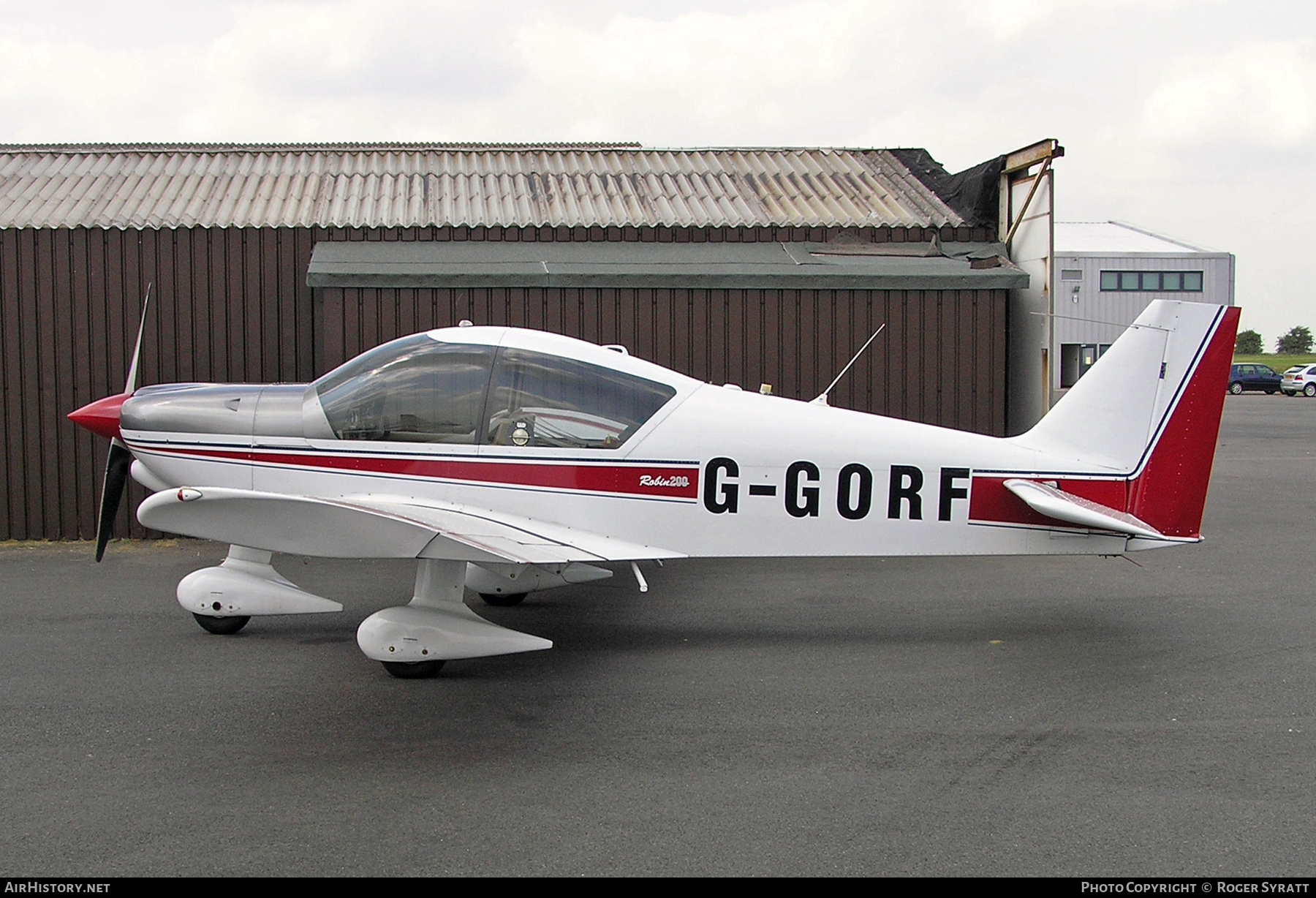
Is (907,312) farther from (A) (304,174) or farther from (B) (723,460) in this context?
(A) (304,174)

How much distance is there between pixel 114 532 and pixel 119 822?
7.37 m

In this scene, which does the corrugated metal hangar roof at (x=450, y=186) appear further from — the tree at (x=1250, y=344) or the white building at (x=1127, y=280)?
the tree at (x=1250, y=344)

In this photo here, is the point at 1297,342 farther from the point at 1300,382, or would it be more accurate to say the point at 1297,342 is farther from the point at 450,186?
the point at 450,186

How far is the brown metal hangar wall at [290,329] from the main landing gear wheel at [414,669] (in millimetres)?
5140

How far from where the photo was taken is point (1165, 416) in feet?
22.6

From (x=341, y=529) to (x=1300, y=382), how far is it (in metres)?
45.0

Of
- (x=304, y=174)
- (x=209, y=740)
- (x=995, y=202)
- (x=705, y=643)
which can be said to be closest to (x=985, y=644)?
(x=705, y=643)

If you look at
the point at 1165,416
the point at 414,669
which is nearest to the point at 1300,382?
the point at 1165,416

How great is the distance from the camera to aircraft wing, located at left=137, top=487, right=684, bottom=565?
5.25m

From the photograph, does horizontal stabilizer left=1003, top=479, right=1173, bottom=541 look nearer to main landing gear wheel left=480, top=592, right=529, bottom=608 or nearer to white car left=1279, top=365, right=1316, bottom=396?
main landing gear wheel left=480, top=592, right=529, bottom=608

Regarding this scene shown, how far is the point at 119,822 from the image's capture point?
4.27m

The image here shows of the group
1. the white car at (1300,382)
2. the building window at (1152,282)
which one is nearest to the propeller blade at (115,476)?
the white car at (1300,382)

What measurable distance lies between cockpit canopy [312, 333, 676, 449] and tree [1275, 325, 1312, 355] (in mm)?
90743

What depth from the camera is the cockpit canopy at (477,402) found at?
6.71 meters
